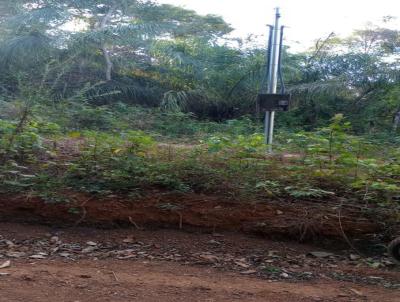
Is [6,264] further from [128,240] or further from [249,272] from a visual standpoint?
[249,272]

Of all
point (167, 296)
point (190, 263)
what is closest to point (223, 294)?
point (167, 296)

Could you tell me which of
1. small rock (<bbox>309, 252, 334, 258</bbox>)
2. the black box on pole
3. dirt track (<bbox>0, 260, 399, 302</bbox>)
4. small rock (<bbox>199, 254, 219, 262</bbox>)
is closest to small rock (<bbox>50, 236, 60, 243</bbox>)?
dirt track (<bbox>0, 260, 399, 302</bbox>)

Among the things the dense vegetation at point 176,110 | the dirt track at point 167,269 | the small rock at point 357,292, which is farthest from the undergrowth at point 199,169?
the small rock at point 357,292

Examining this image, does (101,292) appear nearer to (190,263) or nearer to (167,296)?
(167,296)

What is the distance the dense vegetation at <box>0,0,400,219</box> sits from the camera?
555 centimetres

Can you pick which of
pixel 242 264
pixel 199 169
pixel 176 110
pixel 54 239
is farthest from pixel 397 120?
pixel 54 239

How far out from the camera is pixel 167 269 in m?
4.24

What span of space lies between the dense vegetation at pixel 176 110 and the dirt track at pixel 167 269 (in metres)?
0.65

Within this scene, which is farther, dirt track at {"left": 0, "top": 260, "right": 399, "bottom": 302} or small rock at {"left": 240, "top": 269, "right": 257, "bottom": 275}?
small rock at {"left": 240, "top": 269, "right": 257, "bottom": 275}

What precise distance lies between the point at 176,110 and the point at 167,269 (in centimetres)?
809

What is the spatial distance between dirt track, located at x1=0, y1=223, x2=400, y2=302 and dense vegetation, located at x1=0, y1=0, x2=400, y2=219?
25.5 inches

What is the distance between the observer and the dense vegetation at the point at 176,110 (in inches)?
219

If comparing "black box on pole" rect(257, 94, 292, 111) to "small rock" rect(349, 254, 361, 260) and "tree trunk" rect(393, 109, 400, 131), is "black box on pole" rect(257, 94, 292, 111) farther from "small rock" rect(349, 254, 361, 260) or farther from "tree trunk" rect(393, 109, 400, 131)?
"tree trunk" rect(393, 109, 400, 131)

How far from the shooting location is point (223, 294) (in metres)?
3.71
